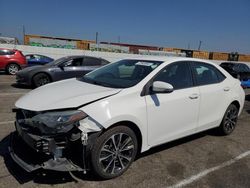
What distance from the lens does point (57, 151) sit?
2.98 m

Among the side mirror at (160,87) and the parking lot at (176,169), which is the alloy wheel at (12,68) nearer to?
the parking lot at (176,169)

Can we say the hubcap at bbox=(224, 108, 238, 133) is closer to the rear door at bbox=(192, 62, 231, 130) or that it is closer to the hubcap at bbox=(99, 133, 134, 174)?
the rear door at bbox=(192, 62, 231, 130)

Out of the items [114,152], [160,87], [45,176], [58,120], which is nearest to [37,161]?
[45,176]

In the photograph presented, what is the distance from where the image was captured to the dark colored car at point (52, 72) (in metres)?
9.68

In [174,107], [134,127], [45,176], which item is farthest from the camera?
[174,107]

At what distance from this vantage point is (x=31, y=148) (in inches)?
122

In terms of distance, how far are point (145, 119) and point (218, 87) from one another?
2071 mm

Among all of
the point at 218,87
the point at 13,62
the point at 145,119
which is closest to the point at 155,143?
the point at 145,119

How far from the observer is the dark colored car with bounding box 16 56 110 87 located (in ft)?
31.8

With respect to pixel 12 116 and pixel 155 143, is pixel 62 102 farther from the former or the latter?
pixel 12 116

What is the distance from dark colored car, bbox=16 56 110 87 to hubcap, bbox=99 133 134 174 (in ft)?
22.8

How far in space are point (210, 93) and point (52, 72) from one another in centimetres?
669

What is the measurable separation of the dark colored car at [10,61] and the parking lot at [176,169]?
32.2 feet

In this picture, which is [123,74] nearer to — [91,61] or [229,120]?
[229,120]
